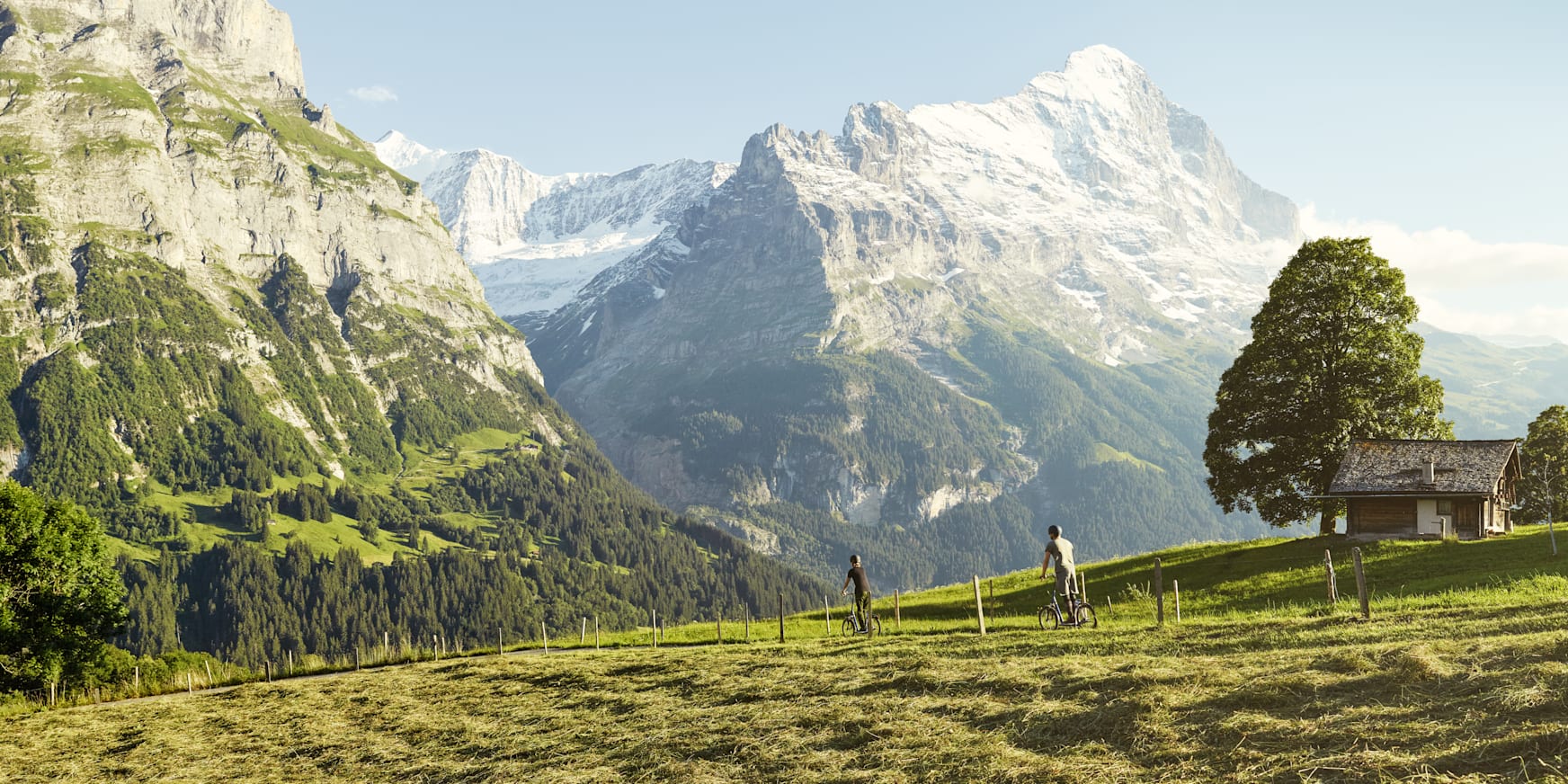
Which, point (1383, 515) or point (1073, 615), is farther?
point (1383, 515)

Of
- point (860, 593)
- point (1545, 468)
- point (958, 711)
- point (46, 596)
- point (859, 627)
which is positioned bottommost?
point (859, 627)

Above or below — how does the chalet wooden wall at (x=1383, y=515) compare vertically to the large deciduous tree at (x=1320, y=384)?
below

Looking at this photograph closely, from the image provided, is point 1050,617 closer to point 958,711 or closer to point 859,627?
point 859,627

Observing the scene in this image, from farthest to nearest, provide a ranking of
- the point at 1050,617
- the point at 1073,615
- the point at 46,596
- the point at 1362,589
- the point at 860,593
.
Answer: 1. the point at 46,596
2. the point at 860,593
3. the point at 1050,617
4. the point at 1073,615
5. the point at 1362,589

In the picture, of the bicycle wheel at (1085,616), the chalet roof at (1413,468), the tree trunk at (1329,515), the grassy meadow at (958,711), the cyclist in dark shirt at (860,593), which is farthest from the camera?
the tree trunk at (1329,515)

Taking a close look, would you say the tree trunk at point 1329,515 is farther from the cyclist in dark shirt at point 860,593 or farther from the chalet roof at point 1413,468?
the cyclist in dark shirt at point 860,593

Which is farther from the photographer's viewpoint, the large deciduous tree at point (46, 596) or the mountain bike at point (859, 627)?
the large deciduous tree at point (46, 596)

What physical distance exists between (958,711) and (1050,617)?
1642 centimetres

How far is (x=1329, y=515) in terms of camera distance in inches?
2448

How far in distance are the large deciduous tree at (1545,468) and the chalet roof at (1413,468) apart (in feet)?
67.3

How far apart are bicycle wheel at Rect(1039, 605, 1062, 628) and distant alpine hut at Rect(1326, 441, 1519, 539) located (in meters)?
33.4

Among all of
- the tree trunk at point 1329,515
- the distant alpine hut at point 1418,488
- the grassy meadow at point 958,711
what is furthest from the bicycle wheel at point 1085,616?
the tree trunk at point 1329,515

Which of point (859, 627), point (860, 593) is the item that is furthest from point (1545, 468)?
point (860, 593)

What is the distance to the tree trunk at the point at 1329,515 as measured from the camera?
2416 inches
